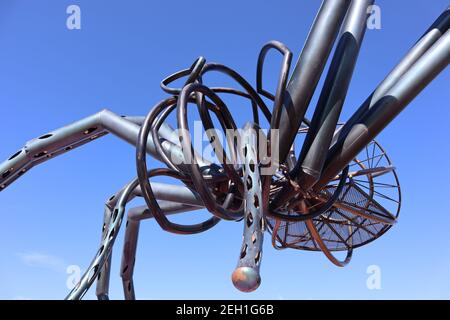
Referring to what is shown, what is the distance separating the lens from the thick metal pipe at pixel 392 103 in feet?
34.5

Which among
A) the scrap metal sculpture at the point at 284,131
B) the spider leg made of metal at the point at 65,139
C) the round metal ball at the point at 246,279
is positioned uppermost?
the spider leg made of metal at the point at 65,139

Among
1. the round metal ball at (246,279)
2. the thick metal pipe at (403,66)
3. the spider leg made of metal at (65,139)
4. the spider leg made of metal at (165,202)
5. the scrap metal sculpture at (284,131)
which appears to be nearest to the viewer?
the round metal ball at (246,279)

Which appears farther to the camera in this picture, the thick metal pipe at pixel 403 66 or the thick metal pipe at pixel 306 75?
the thick metal pipe at pixel 403 66

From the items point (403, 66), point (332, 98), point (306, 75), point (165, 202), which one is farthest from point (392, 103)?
point (165, 202)

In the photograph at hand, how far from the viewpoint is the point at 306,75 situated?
35.4 feet

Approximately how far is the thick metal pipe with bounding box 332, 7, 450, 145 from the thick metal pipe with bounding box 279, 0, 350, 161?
1.23 metres

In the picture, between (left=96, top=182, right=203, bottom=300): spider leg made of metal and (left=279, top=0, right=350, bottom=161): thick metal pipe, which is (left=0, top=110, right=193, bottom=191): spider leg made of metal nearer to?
(left=96, top=182, right=203, bottom=300): spider leg made of metal

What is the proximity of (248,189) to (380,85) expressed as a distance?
4.42 metres

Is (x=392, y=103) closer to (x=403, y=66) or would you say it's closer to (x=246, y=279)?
(x=403, y=66)

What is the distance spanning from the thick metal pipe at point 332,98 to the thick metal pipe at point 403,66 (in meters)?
0.50

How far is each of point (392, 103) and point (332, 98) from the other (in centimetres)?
121

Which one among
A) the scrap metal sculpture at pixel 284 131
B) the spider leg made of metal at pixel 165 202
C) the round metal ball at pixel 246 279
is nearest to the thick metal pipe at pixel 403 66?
the scrap metal sculpture at pixel 284 131

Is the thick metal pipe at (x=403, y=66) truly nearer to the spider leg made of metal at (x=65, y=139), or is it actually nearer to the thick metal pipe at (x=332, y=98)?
the thick metal pipe at (x=332, y=98)
